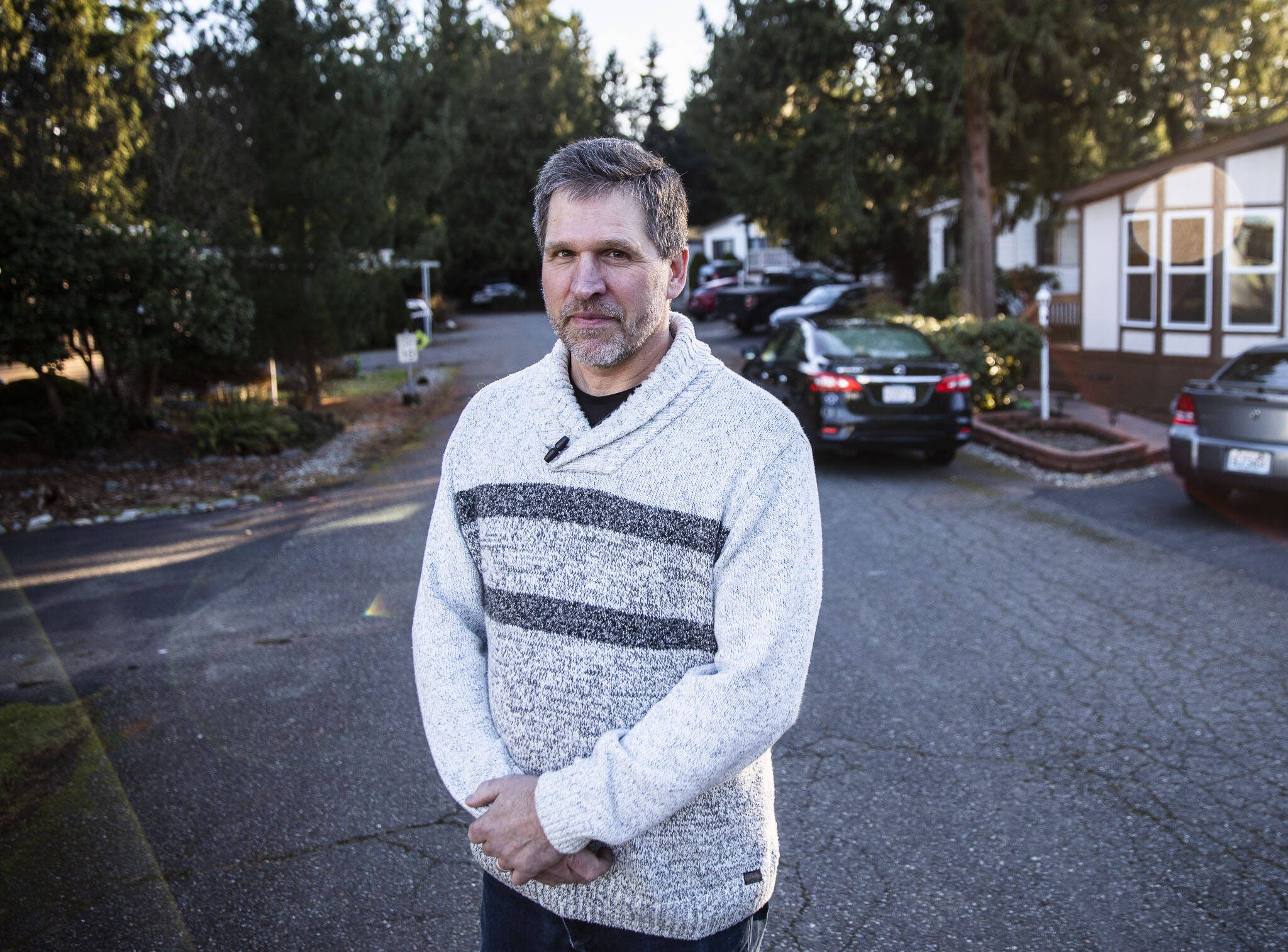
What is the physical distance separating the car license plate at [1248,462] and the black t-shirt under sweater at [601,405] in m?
7.79

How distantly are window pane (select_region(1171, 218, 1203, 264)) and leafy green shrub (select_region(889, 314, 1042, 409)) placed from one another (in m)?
2.43

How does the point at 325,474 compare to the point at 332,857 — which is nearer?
the point at 332,857

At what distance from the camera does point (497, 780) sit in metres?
1.80

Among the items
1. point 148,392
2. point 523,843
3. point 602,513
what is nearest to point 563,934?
point 523,843

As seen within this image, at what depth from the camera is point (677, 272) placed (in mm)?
1971

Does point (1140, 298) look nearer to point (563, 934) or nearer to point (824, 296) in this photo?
point (824, 296)

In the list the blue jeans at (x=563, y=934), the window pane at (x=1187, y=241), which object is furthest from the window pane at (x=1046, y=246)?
the blue jeans at (x=563, y=934)

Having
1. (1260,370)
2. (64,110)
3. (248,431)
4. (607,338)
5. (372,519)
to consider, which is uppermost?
(64,110)

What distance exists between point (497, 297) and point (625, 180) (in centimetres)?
4738

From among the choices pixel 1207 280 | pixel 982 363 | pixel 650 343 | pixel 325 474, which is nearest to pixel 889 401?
pixel 982 363

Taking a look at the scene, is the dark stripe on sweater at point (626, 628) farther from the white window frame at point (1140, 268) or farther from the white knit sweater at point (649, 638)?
the white window frame at point (1140, 268)

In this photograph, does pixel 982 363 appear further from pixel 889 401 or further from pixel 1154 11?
pixel 1154 11

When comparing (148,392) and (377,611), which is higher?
(148,392)

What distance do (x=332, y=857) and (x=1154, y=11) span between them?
1943cm
